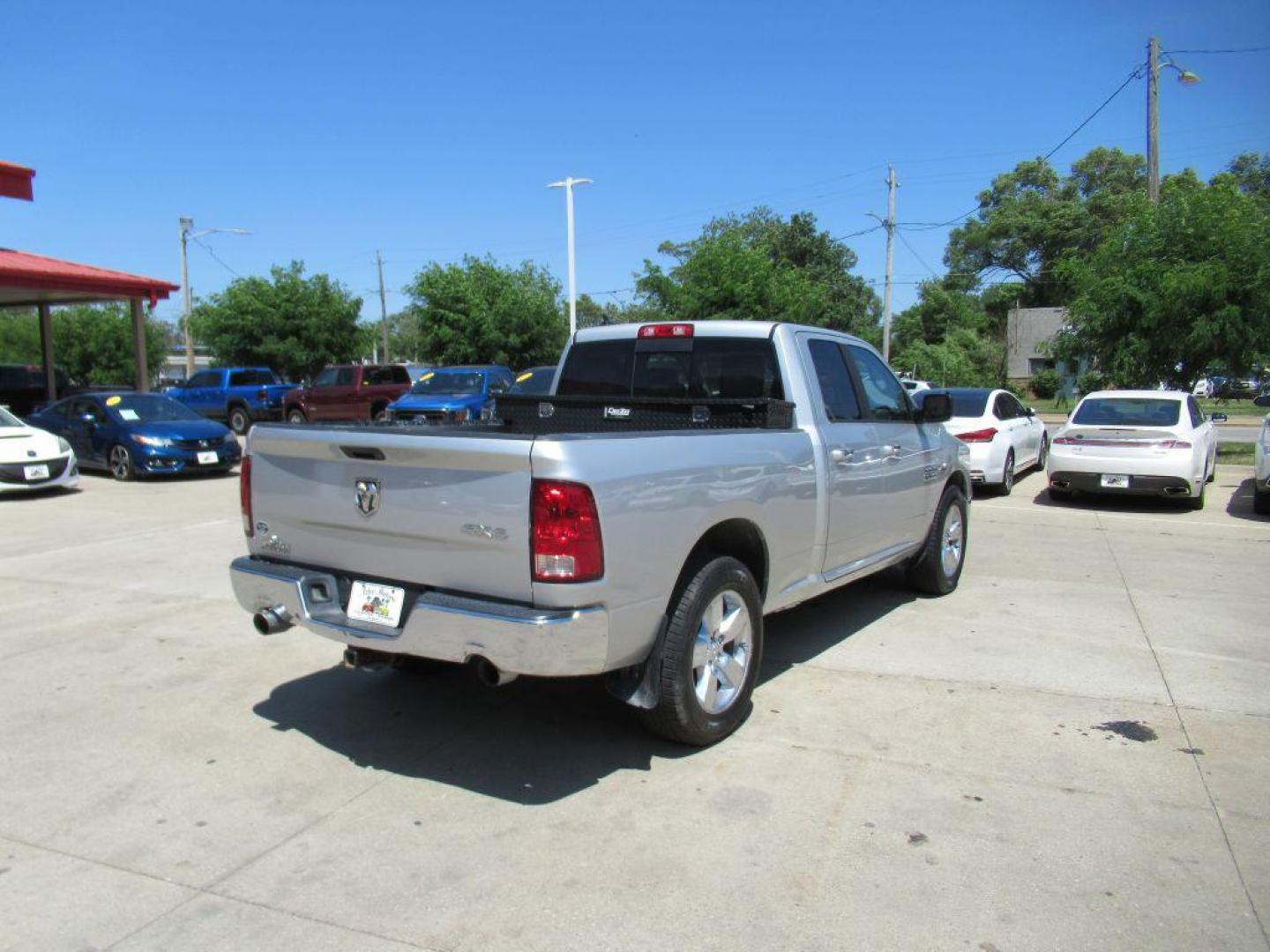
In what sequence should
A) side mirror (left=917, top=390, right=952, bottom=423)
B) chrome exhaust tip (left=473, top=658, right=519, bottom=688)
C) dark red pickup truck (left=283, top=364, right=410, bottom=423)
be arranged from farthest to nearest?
dark red pickup truck (left=283, top=364, right=410, bottom=423) → side mirror (left=917, top=390, right=952, bottom=423) → chrome exhaust tip (left=473, top=658, right=519, bottom=688)

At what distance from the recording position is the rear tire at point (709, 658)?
3.95 metres

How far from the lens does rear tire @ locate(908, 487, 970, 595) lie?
693cm

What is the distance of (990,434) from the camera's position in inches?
504

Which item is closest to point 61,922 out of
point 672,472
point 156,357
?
point 672,472

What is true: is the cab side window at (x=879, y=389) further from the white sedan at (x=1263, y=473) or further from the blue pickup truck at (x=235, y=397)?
the blue pickup truck at (x=235, y=397)

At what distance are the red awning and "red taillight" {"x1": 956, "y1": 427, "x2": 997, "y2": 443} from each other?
19.5 metres

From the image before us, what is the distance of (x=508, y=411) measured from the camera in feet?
19.8

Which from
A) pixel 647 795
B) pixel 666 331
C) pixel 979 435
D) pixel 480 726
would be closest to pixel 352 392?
pixel 979 435

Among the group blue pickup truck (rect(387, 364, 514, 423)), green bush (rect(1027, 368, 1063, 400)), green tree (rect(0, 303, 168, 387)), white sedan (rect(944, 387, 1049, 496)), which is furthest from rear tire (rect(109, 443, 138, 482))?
green bush (rect(1027, 368, 1063, 400))

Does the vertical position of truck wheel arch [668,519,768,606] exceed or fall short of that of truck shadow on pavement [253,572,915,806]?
it exceeds it

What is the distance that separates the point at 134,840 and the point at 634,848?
1.83 meters

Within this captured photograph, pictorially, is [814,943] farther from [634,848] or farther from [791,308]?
[791,308]

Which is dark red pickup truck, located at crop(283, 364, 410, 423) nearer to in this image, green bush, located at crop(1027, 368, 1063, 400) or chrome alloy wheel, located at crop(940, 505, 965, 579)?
chrome alloy wheel, located at crop(940, 505, 965, 579)

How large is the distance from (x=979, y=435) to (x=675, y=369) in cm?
837
